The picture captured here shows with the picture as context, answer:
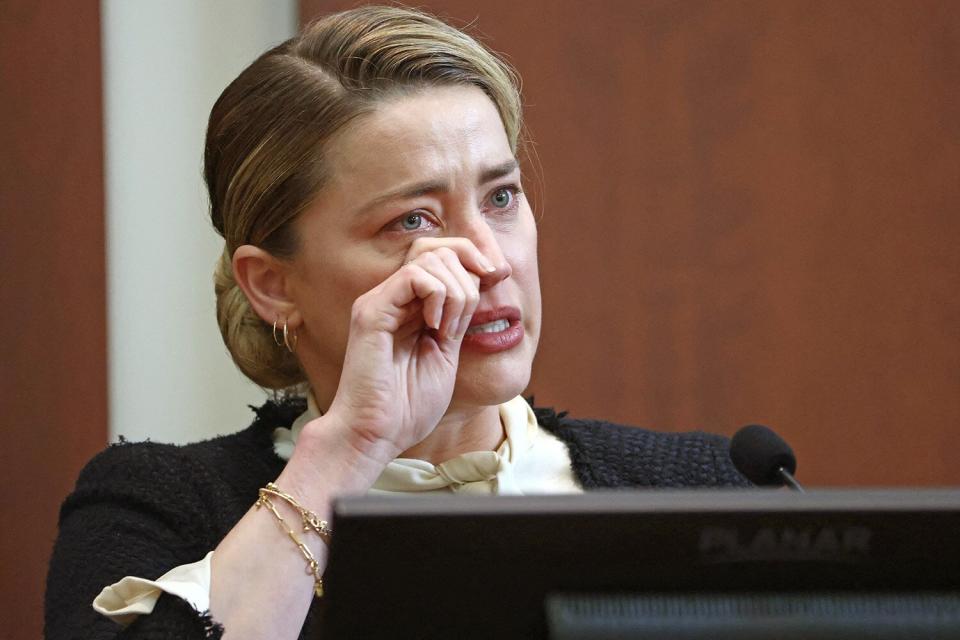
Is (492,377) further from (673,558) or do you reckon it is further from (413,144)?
(673,558)

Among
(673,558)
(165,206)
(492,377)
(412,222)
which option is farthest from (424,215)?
(165,206)

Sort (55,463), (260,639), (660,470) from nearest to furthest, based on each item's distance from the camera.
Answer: (260,639)
(660,470)
(55,463)

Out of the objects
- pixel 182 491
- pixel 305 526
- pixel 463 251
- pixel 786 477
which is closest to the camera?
pixel 786 477

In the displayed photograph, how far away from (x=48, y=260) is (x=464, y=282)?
1.27 metres

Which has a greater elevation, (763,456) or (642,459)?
(763,456)

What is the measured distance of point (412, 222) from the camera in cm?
163

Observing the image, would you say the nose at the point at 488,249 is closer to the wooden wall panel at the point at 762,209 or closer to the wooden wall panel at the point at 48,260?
the wooden wall panel at the point at 762,209

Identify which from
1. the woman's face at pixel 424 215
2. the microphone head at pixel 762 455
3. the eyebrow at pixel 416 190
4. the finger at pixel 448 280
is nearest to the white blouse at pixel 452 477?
the woman's face at pixel 424 215

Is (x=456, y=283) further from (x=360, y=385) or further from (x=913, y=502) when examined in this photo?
(x=913, y=502)

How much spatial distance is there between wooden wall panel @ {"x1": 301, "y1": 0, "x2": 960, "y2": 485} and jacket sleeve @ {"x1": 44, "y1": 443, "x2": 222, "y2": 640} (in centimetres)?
103

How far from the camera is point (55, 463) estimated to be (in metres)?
2.49

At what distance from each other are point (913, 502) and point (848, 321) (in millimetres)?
1928

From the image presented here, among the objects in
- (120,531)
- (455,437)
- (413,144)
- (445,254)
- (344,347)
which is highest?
(413,144)

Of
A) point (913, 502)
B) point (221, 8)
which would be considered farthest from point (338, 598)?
point (221, 8)
